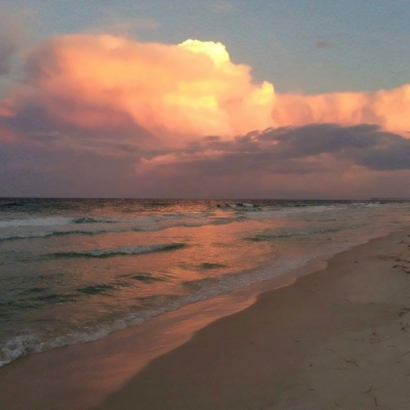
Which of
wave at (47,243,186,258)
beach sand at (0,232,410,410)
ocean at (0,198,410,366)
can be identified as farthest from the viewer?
wave at (47,243,186,258)

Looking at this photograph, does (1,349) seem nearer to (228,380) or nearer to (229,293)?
(228,380)

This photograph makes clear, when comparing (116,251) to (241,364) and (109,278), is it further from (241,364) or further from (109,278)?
(241,364)

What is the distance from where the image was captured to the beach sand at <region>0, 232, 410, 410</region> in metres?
3.92

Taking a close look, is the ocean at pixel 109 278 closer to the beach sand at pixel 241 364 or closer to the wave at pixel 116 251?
the wave at pixel 116 251

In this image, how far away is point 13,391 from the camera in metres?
4.44

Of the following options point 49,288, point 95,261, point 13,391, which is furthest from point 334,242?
point 13,391

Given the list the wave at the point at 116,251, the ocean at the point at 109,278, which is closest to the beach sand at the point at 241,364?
the ocean at the point at 109,278

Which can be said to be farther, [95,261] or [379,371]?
[95,261]

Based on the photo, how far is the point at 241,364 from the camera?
480cm

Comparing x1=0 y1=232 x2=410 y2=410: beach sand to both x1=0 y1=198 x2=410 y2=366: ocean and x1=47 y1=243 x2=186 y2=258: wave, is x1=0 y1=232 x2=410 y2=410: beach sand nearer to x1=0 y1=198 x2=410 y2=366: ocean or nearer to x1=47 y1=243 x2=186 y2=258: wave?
x1=0 y1=198 x2=410 y2=366: ocean

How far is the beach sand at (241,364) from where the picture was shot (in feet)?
12.8

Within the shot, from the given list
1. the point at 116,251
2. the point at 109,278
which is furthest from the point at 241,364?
the point at 116,251

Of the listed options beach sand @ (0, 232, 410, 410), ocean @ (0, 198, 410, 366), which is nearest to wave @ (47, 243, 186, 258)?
ocean @ (0, 198, 410, 366)

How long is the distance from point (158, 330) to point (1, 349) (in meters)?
2.35
